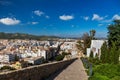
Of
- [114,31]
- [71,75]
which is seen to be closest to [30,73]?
[71,75]

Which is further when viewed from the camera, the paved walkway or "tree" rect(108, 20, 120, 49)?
"tree" rect(108, 20, 120, 49)

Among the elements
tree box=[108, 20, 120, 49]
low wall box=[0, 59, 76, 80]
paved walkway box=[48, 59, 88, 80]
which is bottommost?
paved walkway box=[48, 59, 88, 80]

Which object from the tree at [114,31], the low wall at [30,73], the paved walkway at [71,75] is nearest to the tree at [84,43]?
the tree at [114,31]

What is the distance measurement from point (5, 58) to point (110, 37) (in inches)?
3656

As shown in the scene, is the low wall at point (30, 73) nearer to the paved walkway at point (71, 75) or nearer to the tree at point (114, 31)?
the paved walkway at point (71, 75)

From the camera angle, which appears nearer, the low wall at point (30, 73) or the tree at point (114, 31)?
the low wall at point (30, 73)

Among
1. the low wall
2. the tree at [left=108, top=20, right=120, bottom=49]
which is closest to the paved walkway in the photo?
the low wall

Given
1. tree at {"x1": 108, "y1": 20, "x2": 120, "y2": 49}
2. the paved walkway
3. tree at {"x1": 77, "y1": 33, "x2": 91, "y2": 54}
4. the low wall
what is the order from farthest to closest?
1. tree at {"x1": 77, "y1": 33, "x2": 91, "y2": 54}
2. tree at {"x1": 108, "y1": 20, "x2": 120, "y2": 49}
3. the paved walkway
4. the low wall

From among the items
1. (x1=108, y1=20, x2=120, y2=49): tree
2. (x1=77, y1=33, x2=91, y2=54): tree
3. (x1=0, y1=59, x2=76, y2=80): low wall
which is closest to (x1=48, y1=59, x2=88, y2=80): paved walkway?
(x1=0, y1=59, x2=76, y2=80): low wall

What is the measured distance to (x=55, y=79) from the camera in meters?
10.4

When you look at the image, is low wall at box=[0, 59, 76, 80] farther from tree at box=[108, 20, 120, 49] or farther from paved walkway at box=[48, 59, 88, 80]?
tree at box=[108, 20, 120, 49]

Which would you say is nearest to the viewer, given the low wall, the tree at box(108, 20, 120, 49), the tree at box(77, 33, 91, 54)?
the low wall

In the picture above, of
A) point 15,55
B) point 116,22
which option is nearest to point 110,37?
point 116,22

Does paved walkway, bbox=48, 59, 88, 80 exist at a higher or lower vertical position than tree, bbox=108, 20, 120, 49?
lower
